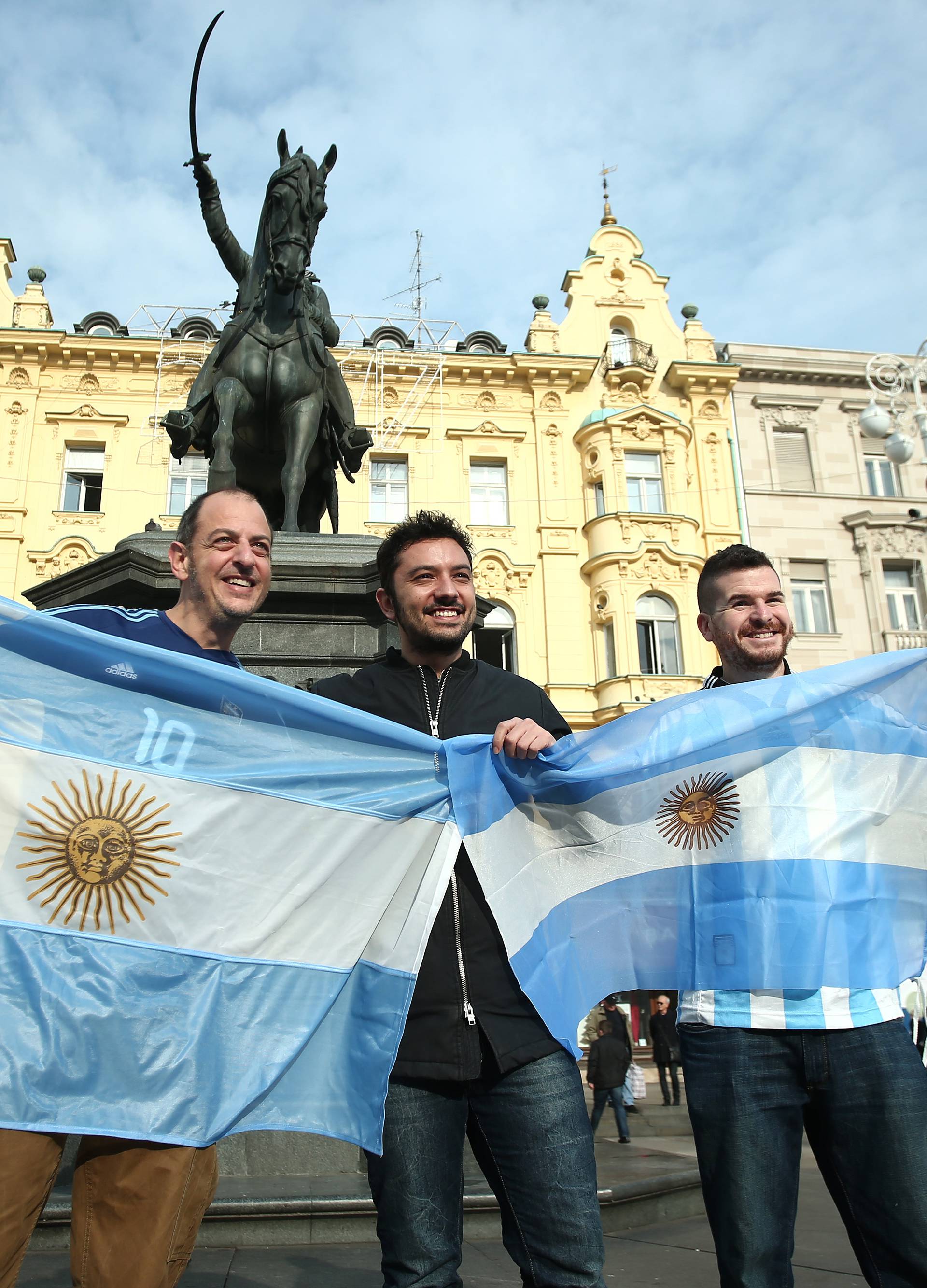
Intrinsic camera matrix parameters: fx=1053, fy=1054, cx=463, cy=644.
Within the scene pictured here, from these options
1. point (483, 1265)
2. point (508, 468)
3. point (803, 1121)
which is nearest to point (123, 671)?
point (803, 1121)

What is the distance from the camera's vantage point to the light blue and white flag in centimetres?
256

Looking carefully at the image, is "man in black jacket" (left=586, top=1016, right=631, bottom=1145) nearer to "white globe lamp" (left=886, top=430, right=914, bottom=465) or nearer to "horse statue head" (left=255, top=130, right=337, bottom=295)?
"white globe lamp" (left=886, top=430, right=914, bottom=465)

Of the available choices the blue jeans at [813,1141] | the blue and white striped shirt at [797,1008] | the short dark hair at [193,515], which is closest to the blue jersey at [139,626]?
the short dark hair at [193,515]

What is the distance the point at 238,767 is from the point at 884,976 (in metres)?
1.65

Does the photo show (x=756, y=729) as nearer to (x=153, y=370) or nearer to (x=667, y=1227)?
(x=667, y=1227)

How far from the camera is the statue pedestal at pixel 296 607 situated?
20.6 ft

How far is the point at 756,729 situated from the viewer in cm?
279

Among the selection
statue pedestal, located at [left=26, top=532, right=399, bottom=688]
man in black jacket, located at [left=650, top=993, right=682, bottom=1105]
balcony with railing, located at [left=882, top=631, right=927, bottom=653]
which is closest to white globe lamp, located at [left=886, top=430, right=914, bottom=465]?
man in black jacket, located at [left=650, top=993, right=682, bottom=1105]

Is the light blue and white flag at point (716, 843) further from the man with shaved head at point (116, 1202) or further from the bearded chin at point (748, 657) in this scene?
the man with shaved head at point (116, 1202)

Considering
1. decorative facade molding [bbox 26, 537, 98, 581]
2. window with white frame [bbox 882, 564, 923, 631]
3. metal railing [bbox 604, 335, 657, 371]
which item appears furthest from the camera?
metal railing [bbox 604, 335, 657, 371]

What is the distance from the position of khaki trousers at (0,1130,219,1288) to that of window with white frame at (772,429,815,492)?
2699 cm

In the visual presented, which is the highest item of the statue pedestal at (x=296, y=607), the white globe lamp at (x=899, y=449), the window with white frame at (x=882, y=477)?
the window with white frame at (x=882, y=477)

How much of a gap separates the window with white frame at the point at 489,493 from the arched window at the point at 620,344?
179 inches

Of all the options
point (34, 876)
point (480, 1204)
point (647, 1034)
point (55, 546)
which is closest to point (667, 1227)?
point (480, 1204)
